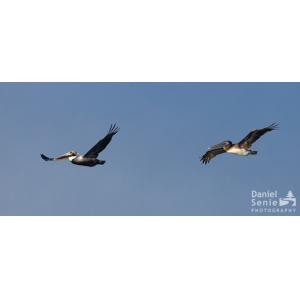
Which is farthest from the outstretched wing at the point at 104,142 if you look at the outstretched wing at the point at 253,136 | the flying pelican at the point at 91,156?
the outstretched wing at the point at 253,136

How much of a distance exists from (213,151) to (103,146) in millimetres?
2973

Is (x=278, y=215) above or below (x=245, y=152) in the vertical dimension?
below

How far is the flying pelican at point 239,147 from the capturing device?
12984 mm

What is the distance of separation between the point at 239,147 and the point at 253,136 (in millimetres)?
512

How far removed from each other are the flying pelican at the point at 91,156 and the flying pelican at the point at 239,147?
2610 millimetres

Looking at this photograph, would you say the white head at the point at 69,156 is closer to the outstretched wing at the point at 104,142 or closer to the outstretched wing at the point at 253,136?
the outstretched wing at the point at 104,142

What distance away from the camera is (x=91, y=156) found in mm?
13305

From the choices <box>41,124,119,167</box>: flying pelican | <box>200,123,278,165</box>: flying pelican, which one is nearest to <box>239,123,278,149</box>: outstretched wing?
<box>200,123,278,165</box>: flying pelican

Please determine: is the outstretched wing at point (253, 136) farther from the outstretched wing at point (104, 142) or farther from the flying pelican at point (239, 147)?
the outstretched wing at point (104, 142)

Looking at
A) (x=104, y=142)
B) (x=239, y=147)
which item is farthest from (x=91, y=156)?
(x=239, y=147)

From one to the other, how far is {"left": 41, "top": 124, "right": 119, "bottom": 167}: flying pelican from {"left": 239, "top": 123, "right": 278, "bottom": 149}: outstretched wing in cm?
334
